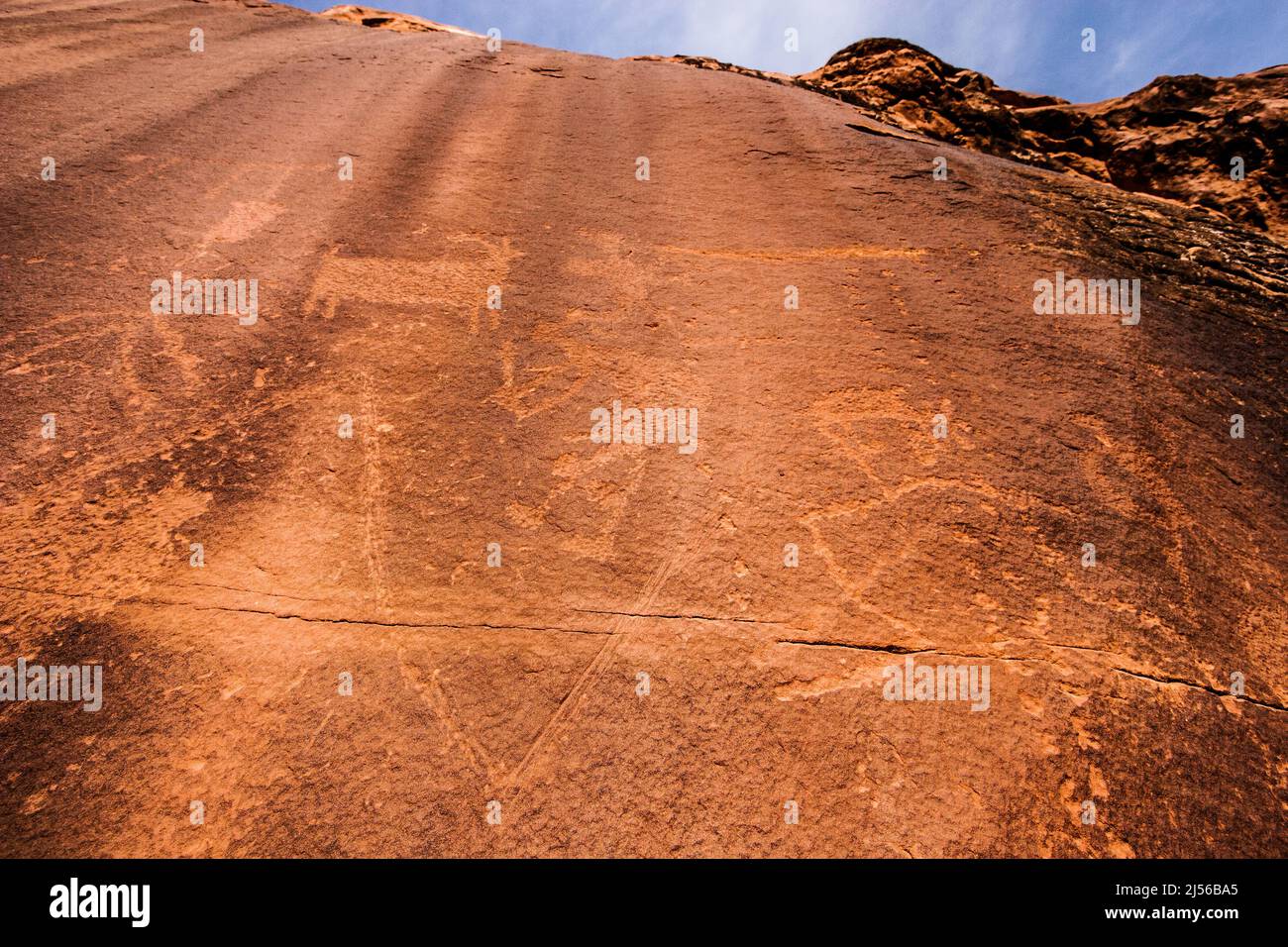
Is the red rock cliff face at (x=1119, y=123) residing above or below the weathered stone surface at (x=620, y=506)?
above

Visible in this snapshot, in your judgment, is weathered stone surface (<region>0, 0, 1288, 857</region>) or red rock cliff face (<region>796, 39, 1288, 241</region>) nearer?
weathered stone surface (<region>0, 0, 1288, 857</region>)

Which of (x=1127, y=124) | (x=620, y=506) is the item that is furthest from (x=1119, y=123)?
(x=620, y=506)

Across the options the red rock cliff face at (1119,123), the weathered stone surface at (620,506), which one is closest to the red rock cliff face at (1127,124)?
the red rock cliff face at (1119,123)

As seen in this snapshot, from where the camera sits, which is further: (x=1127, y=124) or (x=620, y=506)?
(x=1127, y=124)

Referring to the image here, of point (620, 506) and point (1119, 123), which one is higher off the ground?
point (1119, 123)

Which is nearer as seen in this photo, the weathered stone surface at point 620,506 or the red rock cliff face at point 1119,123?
the weathered stone surface at point 620,506

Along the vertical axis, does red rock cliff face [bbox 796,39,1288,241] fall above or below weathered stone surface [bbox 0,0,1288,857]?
above

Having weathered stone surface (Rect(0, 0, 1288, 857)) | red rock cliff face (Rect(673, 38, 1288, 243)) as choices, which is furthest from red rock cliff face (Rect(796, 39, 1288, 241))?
weathered stone surface (Rect(0, 0, 1288, 857))

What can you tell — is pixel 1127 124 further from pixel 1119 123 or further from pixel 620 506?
pixel 620 506

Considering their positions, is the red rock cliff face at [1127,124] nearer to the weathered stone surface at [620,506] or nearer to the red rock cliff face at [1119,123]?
the red rock cliff face at [1119,123]

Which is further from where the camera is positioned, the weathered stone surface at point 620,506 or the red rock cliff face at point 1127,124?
the red rock cliff face at point 1127,124

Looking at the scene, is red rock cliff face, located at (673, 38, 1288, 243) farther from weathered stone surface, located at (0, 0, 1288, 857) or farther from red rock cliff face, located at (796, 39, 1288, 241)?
weathered stone surface, located at (0, 0, 1288, 857)

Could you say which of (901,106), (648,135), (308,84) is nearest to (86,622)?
(648,135)
